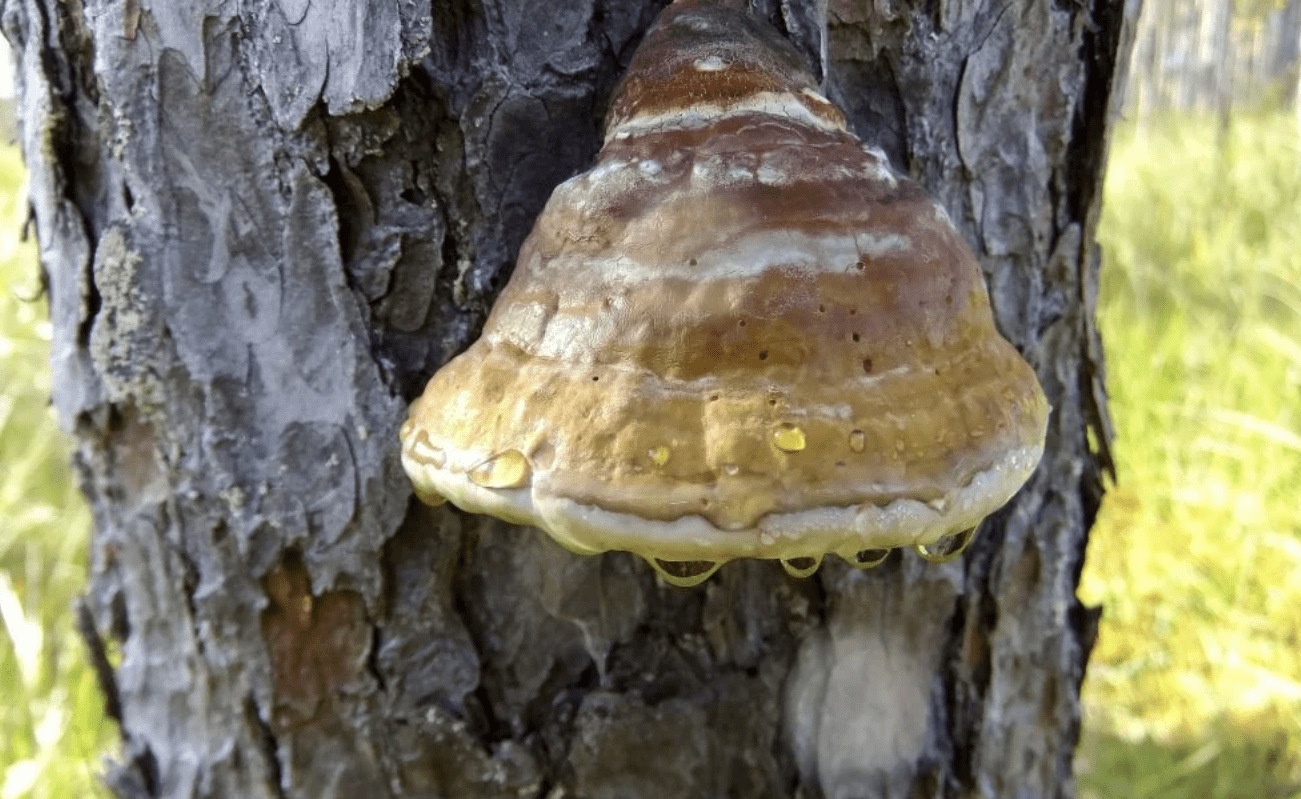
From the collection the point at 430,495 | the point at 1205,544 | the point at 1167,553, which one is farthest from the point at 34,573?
the point at 1205,544

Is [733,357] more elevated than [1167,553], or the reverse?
[733,357]

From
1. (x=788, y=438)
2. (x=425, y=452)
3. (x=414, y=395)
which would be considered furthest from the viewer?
(x=414, y=395)

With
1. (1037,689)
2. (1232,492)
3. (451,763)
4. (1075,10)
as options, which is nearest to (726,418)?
(451,763)

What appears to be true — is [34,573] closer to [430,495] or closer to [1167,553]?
[430,495]

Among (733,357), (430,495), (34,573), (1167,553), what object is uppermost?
(733,357)

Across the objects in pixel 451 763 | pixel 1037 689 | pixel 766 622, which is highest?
pixel 766 622

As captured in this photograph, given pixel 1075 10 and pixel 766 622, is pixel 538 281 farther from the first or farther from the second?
pixel 1075 10

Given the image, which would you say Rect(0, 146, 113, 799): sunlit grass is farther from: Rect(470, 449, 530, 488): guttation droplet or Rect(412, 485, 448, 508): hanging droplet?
Rect(470, 449, 530, 488): guttation droplet
